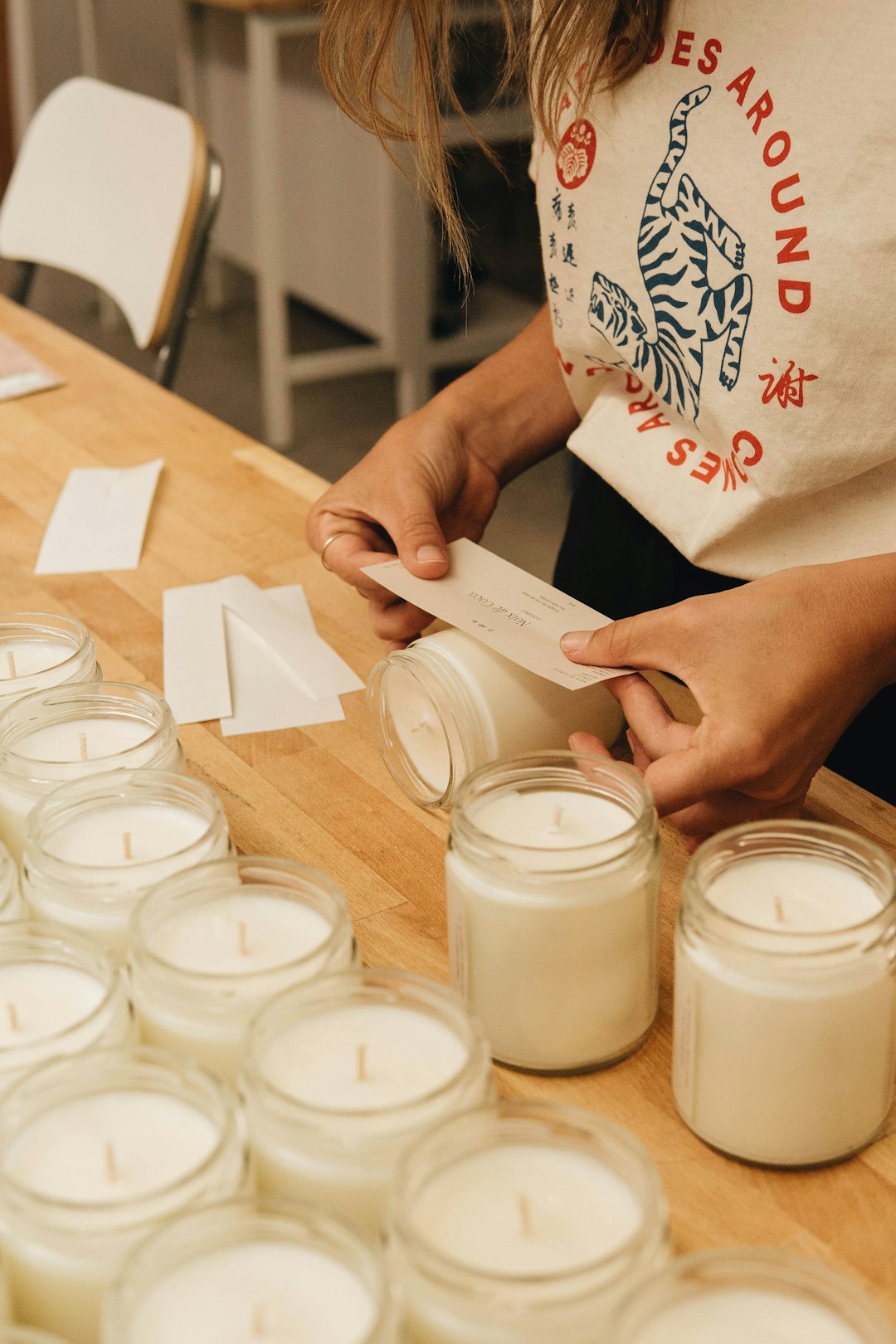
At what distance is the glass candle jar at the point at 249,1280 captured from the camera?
1.59ft

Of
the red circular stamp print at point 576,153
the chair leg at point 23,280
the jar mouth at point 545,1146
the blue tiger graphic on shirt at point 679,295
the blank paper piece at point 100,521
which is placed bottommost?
the chair leg at point 23,280

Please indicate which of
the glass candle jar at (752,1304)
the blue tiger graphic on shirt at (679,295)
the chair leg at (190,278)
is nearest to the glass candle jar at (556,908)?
the glass candle jar at (752,1304)

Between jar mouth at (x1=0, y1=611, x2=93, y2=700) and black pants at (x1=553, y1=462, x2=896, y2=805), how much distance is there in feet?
1.76

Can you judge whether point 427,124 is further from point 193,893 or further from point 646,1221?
point 646,1221

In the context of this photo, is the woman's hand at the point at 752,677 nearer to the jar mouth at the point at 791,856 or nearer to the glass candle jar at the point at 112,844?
the jar mouth at the point at 791,856

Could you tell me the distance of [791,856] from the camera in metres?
0.70

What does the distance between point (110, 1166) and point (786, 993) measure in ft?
0.95

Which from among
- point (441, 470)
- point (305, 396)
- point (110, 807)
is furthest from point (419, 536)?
point (305, 396)

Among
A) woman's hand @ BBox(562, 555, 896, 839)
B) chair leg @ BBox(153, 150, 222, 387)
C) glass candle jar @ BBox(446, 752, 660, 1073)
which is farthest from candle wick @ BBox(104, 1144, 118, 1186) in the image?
chair leg @ BBox(153, 150, 222, 387)

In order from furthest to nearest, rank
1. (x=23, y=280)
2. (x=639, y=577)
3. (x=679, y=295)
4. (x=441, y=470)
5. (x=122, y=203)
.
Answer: (x=23, y=280), (x=122, y=203), (x=639, y=577), (x=441, y=470), (x=679, y=295)

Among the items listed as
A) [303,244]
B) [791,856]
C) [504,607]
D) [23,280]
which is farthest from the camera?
[303,244]

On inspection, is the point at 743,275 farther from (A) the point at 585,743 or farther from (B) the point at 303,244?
(B) the point at 303,244

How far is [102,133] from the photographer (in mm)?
2152

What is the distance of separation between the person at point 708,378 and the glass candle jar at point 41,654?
23 cm
